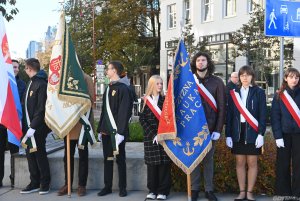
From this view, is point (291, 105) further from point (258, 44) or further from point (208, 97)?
point (258, 44)

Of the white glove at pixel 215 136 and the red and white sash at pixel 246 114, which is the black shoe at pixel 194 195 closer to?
the white glove at pixel 215 136

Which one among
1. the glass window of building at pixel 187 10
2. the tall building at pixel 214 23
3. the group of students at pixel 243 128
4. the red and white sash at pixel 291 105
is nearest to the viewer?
the red and white sash at pixel 291 105

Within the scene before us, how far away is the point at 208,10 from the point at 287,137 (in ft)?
84.5

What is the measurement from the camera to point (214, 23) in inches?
1177

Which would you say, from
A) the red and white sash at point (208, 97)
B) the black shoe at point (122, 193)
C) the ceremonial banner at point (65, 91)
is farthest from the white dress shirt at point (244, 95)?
the ceremonial banner at point (65, 91)

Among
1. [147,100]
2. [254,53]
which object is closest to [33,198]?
[147,100]

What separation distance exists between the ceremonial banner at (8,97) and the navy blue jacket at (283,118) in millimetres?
3650

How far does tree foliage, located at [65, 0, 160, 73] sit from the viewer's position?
34969mm

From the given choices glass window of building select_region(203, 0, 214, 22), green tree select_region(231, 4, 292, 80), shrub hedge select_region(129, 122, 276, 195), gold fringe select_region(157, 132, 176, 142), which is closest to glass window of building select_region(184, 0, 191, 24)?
glass window of building select_region(203, 0, 214, 22)

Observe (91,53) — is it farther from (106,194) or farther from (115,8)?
(106,194)

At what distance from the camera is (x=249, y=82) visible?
6250 mm

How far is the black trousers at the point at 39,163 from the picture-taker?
688 cm

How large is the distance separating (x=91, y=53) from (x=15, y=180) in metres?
29.8

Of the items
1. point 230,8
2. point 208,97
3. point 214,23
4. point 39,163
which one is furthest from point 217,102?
point 214,23
